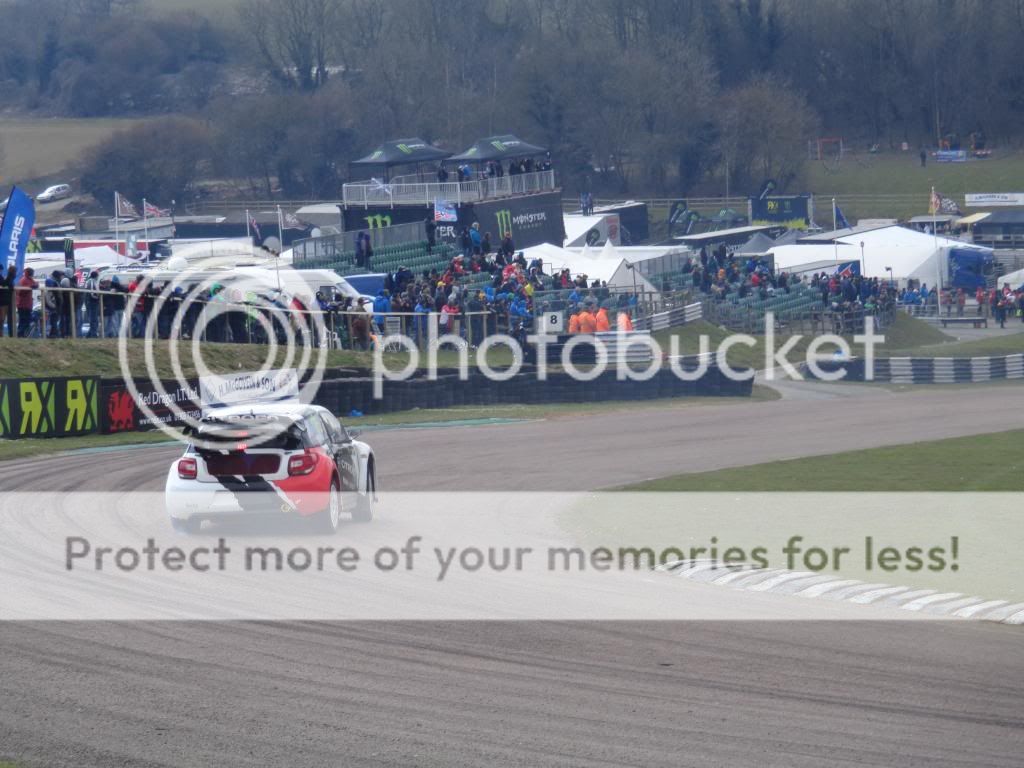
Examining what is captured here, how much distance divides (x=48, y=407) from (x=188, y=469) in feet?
32.2

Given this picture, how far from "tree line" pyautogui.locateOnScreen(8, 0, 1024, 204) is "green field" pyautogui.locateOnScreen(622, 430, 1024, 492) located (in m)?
75.8

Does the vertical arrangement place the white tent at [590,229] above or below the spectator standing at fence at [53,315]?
above

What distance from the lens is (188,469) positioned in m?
13.6

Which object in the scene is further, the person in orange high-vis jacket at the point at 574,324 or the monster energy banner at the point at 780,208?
the monster energy banner at the point at 780,208

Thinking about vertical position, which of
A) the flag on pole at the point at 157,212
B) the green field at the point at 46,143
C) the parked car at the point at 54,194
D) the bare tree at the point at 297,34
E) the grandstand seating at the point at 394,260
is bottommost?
the grandstand seating at the point at 394,260

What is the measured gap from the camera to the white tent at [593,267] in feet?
151

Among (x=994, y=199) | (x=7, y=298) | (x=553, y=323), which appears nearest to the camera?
(x=7, y=298)

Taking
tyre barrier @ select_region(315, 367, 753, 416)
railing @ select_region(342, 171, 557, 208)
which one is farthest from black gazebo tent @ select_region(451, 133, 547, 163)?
tyre barrier @ select_region(315, 367, 753, 416)

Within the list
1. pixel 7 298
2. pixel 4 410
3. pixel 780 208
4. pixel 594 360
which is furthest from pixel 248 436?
pixel 780 208

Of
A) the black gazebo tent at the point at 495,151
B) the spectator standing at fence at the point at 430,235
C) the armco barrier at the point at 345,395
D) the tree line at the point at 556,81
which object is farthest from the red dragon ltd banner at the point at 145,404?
the tree line at the point at 556,81

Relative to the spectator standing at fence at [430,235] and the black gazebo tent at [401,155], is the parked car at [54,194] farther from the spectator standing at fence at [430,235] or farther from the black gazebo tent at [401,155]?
the spectator standing at fence at [430,235]

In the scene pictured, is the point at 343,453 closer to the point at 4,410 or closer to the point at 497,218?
the point at 4,410

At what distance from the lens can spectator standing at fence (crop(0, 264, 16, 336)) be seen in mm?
24734

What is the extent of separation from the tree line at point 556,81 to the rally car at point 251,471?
85581 mm
